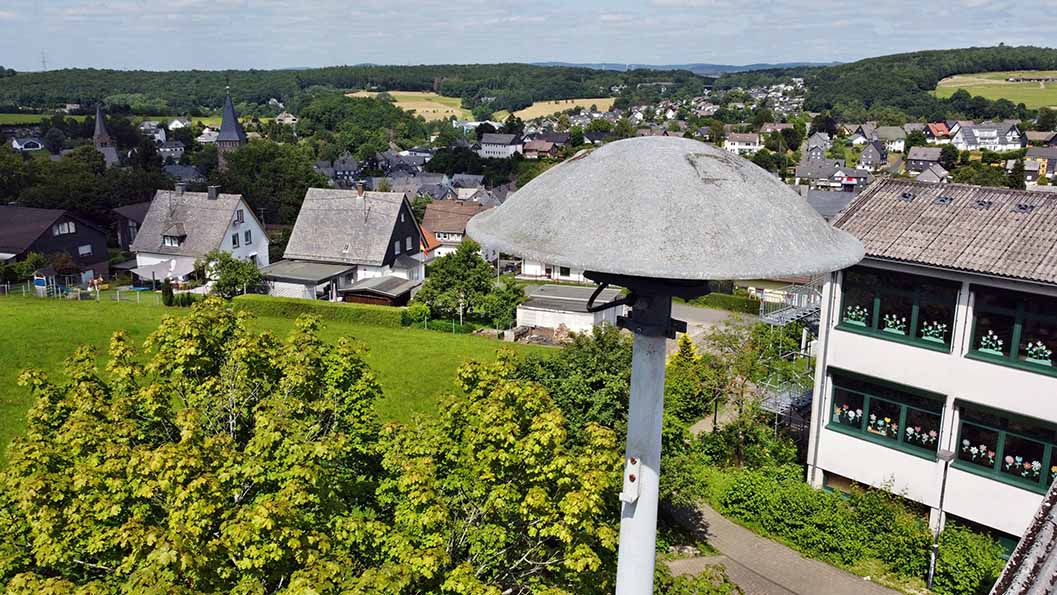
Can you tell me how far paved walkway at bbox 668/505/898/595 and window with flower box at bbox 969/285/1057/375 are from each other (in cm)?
655

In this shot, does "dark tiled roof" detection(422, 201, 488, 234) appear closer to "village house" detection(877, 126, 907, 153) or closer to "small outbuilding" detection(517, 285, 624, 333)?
"small outbuilding" detection(517, 285, 624, 333)

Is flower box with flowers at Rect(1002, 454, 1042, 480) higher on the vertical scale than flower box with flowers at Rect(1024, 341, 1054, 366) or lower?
lower

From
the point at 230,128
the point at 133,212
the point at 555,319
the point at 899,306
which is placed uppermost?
the point at 230,128

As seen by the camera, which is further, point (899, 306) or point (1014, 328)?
point (899, 306)

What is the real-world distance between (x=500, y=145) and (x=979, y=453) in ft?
541

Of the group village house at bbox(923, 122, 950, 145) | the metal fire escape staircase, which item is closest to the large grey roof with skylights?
the metal fire escape staircase

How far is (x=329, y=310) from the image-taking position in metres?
45.4

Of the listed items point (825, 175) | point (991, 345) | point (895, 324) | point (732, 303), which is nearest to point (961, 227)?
point (895, 324)

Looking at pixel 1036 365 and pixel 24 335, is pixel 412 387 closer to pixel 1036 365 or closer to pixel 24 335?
pixel 24 335

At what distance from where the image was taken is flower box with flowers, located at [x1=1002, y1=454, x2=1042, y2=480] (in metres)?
18.9

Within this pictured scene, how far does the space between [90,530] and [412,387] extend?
2256cm

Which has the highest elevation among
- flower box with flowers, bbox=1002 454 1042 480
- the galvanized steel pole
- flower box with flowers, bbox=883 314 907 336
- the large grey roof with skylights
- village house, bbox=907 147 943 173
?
village house, bbox=907 147 943 173

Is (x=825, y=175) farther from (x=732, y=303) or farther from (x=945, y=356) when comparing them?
(x=945, y=356)

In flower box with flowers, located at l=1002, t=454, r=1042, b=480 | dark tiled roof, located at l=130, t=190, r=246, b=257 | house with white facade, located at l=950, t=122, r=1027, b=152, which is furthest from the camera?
house with white facade, located at l=950, t=122, r=1027, b=152
